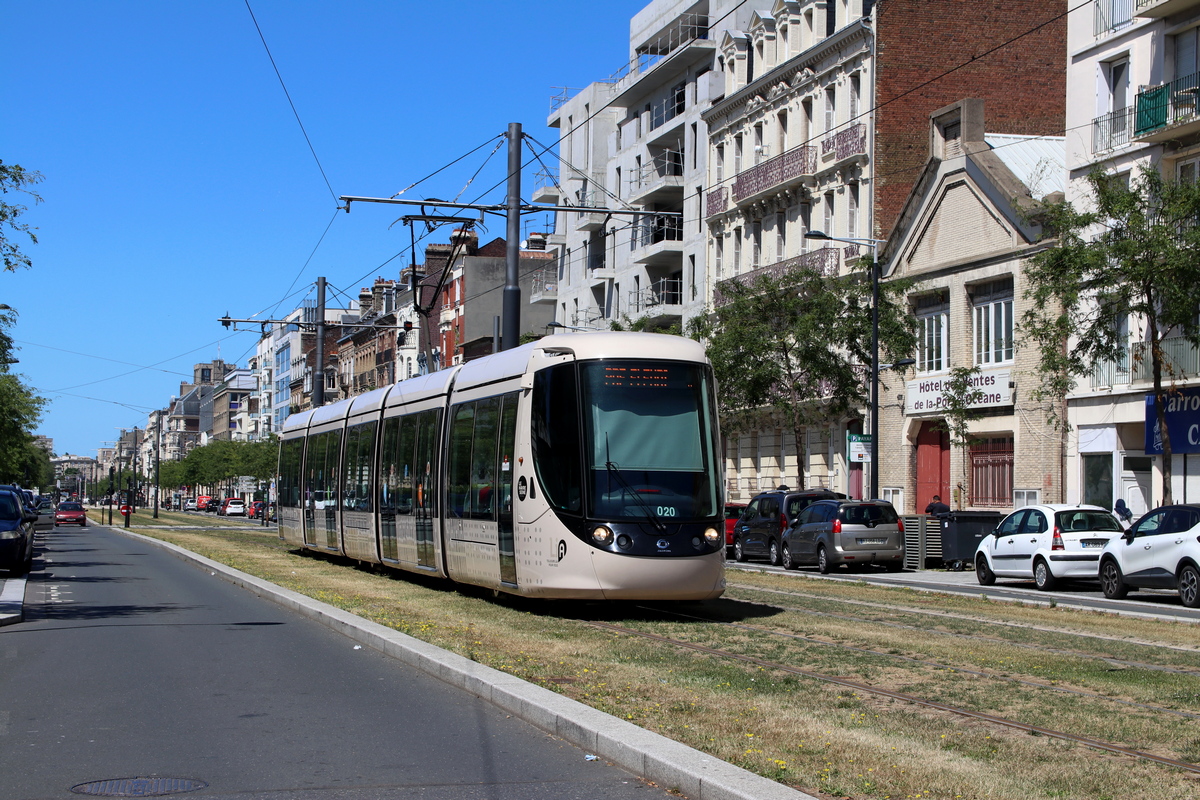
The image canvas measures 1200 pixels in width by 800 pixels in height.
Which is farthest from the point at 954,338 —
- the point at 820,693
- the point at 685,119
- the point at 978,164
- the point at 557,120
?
the point at 557,120

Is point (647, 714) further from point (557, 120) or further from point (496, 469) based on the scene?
point (557, 120)

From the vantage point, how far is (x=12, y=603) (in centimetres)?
1823

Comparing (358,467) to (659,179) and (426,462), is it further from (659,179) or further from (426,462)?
(659,179)

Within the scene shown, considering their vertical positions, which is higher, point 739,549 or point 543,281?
point 543,281

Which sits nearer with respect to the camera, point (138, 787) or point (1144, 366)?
point (138, 787)

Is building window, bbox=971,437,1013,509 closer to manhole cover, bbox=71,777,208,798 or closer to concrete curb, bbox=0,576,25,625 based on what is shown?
concrete curb, bbox=0,576,25,625

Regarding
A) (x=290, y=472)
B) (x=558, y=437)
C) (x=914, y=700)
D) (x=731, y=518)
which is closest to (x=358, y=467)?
(x=290, y=472)

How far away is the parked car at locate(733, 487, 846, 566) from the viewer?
112 ft

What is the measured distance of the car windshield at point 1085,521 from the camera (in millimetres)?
24438

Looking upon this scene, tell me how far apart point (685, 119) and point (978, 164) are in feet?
70.4

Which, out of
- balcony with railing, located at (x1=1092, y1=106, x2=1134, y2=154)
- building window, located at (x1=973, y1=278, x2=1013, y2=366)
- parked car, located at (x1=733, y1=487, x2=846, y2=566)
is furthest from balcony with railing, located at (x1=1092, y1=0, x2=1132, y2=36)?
parked car, located at (x1=733, y1=487, x2=846, y2=566)

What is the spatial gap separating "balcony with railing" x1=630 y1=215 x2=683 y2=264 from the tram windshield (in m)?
42.3

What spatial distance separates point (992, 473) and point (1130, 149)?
982 cm

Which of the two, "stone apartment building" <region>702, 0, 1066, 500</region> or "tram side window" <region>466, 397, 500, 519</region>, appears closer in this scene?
"tram side window" <region>466, 397, 500, 519</region>
